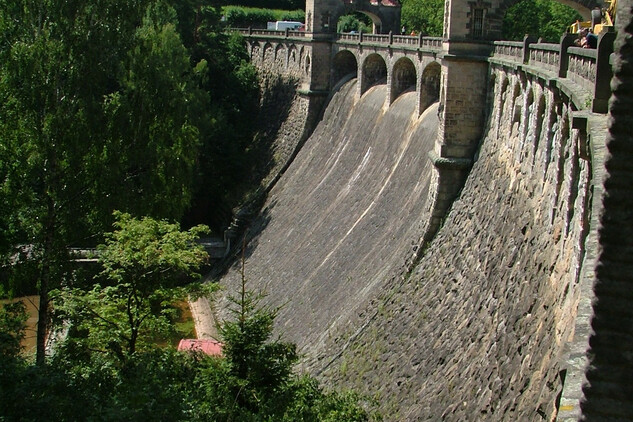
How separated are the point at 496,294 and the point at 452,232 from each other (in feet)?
15.3

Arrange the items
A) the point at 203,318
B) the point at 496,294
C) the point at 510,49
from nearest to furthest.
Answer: the point at 496,294
the point at 510,49
the point at 203,318

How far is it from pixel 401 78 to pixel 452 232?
11123 mm

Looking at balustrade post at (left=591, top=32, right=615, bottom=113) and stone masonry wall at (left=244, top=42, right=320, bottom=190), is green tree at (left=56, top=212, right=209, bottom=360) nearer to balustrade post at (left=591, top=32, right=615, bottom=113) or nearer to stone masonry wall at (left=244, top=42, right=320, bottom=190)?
balustrade post at (left=591, top=32, right=615, bottom=113)

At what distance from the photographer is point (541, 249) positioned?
1450 centimetres

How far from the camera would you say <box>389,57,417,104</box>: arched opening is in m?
30.3

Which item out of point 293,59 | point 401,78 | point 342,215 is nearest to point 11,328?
point 342,215

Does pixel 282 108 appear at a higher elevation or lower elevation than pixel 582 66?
lower

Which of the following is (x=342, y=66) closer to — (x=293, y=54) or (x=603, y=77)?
(x=293, y=54)

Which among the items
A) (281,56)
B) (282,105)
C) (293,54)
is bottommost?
(282,105)

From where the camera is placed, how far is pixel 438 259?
808 inches

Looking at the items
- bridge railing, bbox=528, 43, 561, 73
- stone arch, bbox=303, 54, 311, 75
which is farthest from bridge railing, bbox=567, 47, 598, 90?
stone arch, bbox=303, 54, 311, 75

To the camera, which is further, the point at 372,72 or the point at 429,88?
the point at 372,72

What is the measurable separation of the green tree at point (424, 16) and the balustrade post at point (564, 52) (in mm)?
43362

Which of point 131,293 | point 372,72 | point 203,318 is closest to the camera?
point 131,293
